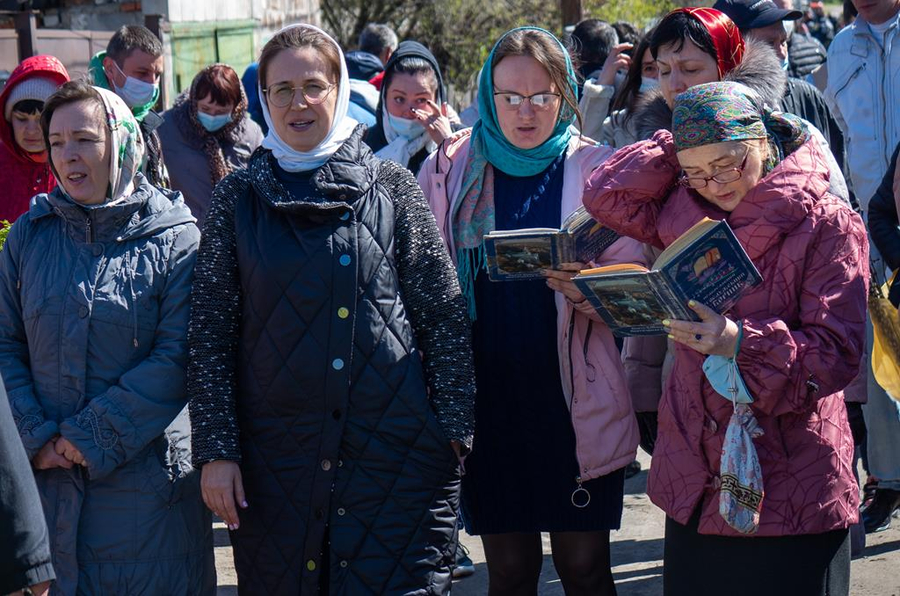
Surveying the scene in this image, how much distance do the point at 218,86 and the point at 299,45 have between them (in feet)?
10.4

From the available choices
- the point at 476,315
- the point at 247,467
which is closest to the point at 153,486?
the point at 247,467

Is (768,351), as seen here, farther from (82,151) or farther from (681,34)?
(82,151)

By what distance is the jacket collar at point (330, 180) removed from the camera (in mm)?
3334

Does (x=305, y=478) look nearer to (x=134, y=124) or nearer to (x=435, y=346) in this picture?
(x=435, y=346)

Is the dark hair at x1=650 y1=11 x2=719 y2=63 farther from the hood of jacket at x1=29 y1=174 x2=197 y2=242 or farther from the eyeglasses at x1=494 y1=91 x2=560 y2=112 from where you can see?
the hood of jacket at x1=29 y1=174 x2=197 y2=242

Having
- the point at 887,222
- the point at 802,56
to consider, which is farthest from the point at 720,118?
the point at 802,56

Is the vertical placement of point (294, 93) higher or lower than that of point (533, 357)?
higher

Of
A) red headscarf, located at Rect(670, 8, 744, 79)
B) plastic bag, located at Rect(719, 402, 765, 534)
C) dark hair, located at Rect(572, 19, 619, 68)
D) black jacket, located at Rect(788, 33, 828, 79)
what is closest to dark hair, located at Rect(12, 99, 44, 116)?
red headscarf, located at Rect(670, 8, 744, 79)

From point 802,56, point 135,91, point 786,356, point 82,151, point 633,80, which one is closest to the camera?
point 786,356

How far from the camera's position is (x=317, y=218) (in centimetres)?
336

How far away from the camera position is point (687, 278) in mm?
2918

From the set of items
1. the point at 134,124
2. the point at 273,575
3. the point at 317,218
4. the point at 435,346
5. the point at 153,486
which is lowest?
the point at 273,575

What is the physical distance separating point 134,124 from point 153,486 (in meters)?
1.11

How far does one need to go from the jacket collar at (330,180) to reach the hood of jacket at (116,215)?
1.15ft
